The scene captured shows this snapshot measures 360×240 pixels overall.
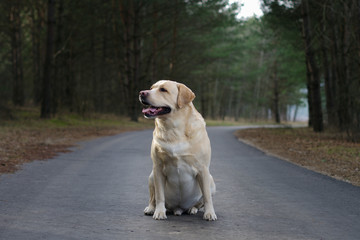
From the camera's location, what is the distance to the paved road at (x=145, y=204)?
507cm

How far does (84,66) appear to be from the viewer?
1905 inches

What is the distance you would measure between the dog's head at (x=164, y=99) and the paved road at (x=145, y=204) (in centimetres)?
128

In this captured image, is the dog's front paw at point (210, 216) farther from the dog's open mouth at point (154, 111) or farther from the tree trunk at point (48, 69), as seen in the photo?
the tree trunk at point (48, 69)

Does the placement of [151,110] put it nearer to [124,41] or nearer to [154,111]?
[154,111]

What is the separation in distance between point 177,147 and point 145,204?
1744 mm

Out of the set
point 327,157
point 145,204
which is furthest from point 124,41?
point 145,204

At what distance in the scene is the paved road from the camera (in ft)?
16.6

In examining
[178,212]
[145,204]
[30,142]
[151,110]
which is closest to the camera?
[151,110]

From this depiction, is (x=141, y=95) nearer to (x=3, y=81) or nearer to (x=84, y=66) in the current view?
(x=84, y=66)

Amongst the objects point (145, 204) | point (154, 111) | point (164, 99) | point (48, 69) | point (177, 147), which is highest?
point (48, 69)

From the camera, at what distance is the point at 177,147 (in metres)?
5.30

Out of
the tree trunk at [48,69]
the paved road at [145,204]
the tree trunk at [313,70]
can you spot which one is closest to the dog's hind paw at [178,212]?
the paved road at [145,204]

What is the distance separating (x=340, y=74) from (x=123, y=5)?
2077 cm

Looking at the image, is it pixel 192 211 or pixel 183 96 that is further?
pixel 192 211
